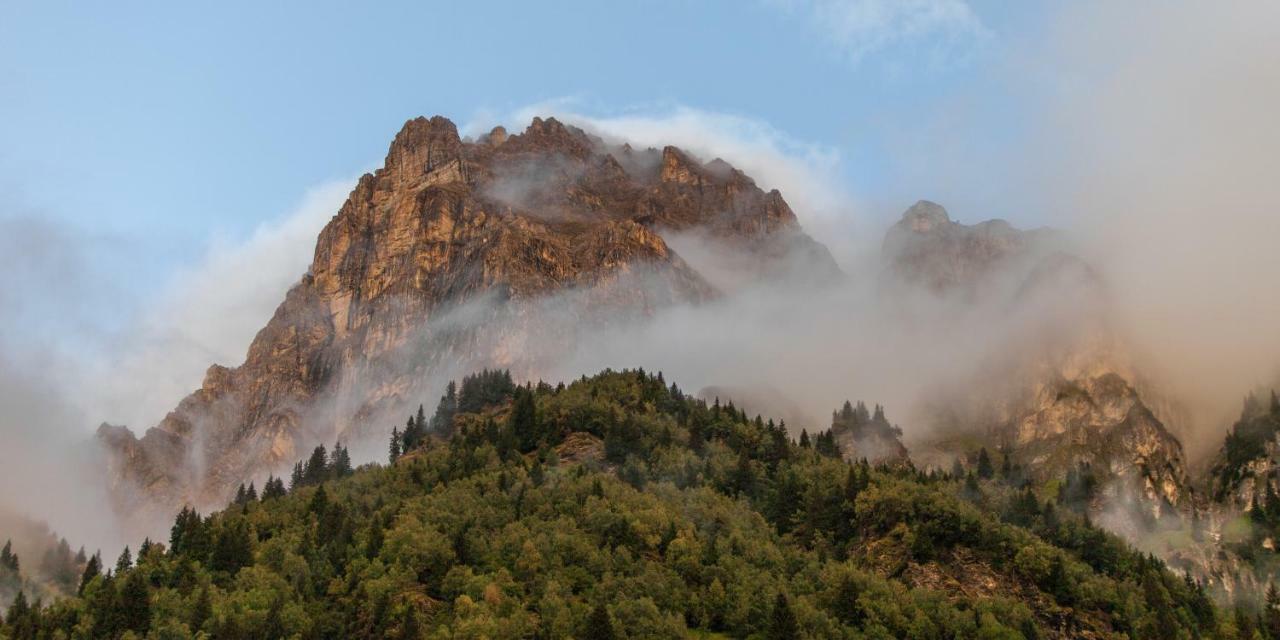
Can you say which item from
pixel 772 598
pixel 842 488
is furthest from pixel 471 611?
pixel 842 488

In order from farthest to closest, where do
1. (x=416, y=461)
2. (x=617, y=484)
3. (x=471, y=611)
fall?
(x=416, y=461) < (x=617, y=484) < (x=471, y=611)

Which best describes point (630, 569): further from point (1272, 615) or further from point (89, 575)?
point (1272, 615)

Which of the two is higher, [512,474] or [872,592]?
[512,474]

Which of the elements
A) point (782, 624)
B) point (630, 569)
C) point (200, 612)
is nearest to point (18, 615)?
point (200, 612)

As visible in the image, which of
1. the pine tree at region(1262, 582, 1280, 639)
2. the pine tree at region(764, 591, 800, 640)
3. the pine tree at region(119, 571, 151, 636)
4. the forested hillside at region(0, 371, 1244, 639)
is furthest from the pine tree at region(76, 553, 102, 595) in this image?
the pine tree at region(1262, 582, 1280, 639)

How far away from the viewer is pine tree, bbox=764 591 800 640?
13800cm

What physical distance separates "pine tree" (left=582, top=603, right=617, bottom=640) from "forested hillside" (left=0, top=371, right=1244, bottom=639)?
384 millimetres

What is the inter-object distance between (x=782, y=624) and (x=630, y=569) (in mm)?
19168

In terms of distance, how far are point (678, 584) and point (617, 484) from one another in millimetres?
30876

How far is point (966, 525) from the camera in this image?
16225cm

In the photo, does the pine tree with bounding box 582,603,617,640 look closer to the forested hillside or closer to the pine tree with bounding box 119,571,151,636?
the forested hillside

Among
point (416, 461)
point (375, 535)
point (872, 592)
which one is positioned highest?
point (416, 461)

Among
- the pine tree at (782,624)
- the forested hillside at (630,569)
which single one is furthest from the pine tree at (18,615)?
the pine tree at (782,624)

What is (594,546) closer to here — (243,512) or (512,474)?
(512,474)
